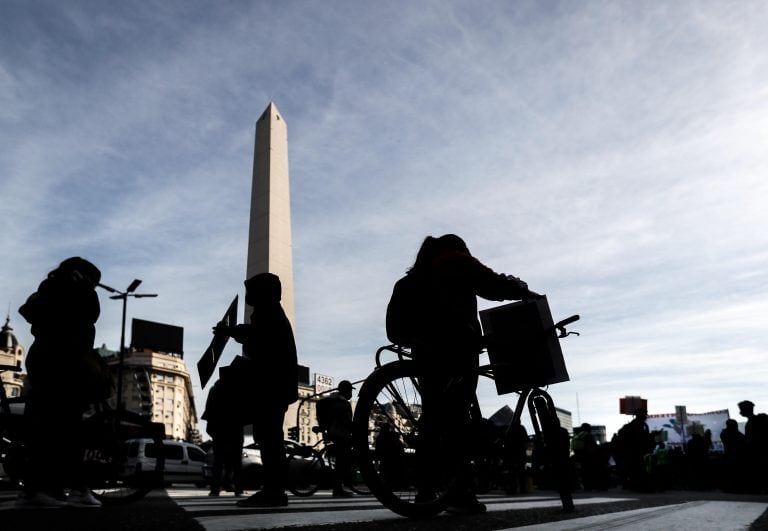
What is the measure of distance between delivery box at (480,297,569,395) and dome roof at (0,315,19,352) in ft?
376

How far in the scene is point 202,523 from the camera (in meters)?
2.62

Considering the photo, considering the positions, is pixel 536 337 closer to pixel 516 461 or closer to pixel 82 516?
pixel 516 461

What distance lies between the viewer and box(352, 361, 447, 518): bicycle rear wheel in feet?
9.72

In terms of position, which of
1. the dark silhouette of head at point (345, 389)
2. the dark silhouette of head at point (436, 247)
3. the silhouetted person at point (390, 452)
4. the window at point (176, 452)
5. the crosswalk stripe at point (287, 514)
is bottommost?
the crosswalk stripe at point (287, 514)

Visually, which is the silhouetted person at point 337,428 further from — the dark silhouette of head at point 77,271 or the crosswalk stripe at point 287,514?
the dark silhouette of head at point 77,271

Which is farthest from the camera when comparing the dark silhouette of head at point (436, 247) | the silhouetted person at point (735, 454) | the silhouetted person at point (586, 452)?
the silhouetted person at point (586, 452)

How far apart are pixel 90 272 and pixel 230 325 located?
145cm

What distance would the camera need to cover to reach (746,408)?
10.7 meters

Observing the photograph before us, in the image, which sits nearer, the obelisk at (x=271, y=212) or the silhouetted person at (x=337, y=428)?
the silhouetted person at (x=337, y=428)

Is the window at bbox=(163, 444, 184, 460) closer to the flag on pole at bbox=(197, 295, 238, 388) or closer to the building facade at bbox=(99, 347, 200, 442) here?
the flag on pole at bbox=(197, 295, 238, 388)

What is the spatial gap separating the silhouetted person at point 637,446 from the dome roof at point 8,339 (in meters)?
108

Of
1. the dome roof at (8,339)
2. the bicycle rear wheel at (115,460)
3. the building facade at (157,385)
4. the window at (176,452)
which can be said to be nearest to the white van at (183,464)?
the window at (176,452)

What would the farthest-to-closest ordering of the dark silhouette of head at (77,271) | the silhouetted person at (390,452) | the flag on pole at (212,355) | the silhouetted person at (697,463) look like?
the silhouetted person at (697,463)
the flag on pole at (212,355)
the dark silhouette of head at (77,271)
the silhouetted person at (390,452)

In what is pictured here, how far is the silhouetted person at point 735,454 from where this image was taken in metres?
11.8
